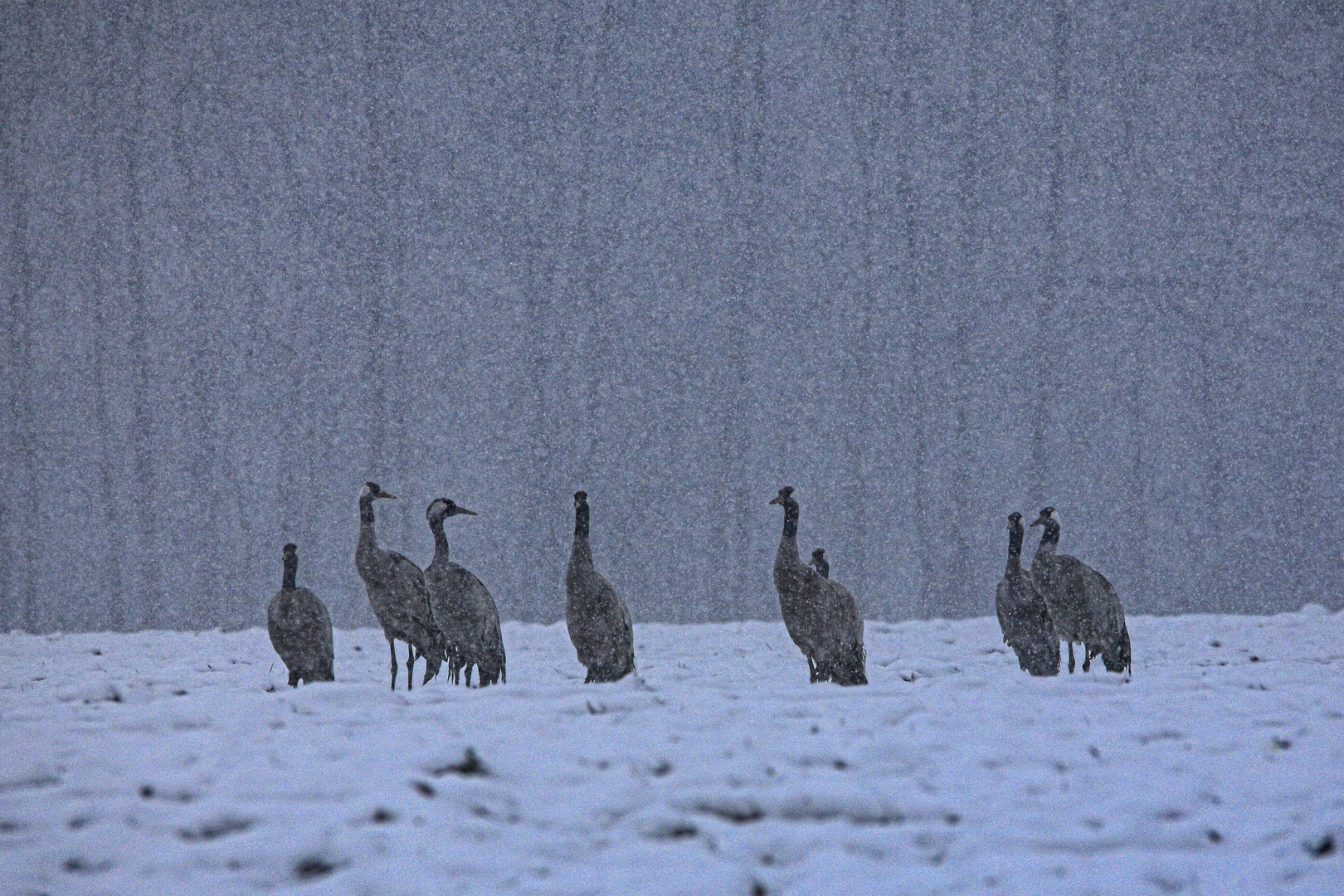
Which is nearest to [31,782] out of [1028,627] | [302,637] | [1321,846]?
[302,637]

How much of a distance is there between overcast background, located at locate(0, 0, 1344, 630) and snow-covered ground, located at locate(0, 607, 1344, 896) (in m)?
2.88

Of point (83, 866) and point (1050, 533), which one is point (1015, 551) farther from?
point (83, 866)

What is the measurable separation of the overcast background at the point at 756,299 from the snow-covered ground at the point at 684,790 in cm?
288

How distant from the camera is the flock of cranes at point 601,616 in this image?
210 inches

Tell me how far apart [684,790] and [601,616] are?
2.58 m

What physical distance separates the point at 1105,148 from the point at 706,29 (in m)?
2.95

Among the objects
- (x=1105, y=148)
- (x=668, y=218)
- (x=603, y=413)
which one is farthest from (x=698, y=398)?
(x=1105, y=148)

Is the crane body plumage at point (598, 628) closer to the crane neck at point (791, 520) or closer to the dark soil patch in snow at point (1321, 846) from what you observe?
the crane neck at point (791, 520)

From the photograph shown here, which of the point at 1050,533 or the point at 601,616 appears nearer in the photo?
the point at 601,616

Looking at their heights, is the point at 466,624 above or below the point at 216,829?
above

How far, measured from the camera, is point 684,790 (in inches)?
113

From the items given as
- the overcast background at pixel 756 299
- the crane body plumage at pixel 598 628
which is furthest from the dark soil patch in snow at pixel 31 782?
the overcast background at pixel 756 299

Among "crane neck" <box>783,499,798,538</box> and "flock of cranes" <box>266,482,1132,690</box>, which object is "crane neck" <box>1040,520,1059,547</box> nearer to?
"flock of cranes" <box>266,482,1132,690</box>

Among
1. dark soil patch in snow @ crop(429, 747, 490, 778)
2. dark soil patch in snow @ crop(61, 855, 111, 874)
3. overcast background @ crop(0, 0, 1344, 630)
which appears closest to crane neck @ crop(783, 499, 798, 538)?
overcast background @ crop(0, 0, 1344, 630)
